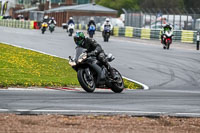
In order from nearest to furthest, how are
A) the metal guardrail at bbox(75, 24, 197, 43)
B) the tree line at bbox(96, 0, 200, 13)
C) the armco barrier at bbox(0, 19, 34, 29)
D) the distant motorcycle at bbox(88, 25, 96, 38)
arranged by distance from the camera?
the metal guardrail at bbox(75, 24, 197, 43)
the distant motorcycle at bbox(88, 25, 96, 38)
the armco barrier at bbox(0, 19, 34, 29)
the tree line at bbox(96, 0, 200, 13)

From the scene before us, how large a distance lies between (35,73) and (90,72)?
5.14 metres

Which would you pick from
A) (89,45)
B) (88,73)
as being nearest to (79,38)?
(89,45)

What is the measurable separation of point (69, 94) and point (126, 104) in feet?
6.96

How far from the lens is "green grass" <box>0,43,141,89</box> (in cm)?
1672

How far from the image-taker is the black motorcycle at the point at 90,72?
14.4m

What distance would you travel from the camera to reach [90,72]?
14672 mm

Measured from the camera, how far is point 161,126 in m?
9.35

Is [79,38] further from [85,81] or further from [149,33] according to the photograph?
[149,33]

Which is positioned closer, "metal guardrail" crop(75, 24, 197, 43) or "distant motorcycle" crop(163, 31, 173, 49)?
"distant motorcycle" crop(163, 31, 173, 49)

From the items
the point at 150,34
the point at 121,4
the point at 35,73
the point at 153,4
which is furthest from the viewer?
the point at 121,4

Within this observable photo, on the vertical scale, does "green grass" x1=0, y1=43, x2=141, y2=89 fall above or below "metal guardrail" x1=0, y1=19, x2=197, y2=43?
below

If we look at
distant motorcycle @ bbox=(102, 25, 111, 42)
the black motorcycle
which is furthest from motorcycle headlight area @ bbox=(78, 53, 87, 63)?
distant motorcycle @ bbox=(102, 25, 111, 42)

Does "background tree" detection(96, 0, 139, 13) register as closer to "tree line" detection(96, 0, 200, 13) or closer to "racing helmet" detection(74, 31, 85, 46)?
"tree line" detection(96, 0, 200, 13)

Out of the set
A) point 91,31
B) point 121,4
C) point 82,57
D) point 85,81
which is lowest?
point 85,81
